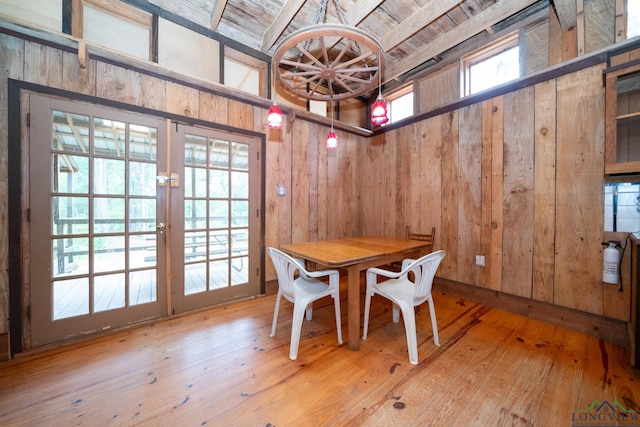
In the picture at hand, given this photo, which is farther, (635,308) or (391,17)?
(391,17)

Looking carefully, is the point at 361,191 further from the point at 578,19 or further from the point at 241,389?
the point at 241,389

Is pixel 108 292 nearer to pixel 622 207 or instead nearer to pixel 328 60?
pixel 328 60

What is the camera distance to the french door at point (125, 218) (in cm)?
180

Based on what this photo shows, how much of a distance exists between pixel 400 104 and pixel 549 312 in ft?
10.9

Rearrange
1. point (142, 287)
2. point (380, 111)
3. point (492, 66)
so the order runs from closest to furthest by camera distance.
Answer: point (380, 111), point (142, 287), point (492, 66)

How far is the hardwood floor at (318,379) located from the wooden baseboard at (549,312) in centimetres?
12

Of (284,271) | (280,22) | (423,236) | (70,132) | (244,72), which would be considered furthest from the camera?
(423,236)

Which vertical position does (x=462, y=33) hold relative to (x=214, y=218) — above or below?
above

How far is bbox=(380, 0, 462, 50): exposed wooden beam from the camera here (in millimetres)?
1996

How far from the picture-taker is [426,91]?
3234mm

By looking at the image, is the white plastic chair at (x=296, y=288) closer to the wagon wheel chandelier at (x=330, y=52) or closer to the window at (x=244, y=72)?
the wagon wheel chandelier at (x=330, y=52)

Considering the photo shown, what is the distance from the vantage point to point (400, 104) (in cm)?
368

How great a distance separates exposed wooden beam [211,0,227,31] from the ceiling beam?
7.04 feet

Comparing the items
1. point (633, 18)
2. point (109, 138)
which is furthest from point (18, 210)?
point (633, 18)
